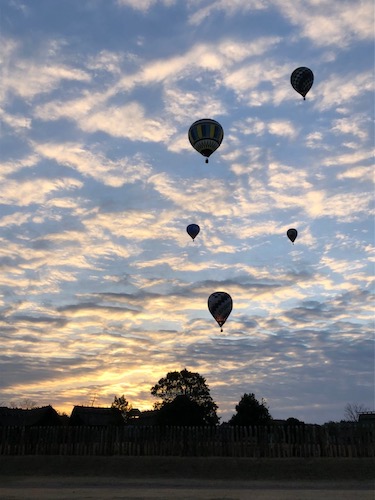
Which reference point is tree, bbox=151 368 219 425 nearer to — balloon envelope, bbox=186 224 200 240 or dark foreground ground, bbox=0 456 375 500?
balloon envelope, bbox=186 224 200 240

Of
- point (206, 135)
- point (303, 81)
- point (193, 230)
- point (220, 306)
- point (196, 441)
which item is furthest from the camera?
point (193, 230)

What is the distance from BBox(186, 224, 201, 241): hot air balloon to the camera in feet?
131

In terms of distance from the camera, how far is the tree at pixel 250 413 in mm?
44484

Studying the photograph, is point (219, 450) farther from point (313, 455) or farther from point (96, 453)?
point (96, 453)

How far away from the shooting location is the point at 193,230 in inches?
1571

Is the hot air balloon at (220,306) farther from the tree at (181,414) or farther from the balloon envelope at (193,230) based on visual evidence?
the tree at (181,414)

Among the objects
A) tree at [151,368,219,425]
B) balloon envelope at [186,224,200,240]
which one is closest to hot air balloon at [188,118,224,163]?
balloon envelope at [186,224,200,240]

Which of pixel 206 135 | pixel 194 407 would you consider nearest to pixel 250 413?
pixel 194 407

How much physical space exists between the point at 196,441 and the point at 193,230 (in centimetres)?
1715

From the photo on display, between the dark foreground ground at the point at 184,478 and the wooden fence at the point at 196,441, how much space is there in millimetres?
1672

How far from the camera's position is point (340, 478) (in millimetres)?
21016

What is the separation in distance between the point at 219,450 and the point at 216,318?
10.3m

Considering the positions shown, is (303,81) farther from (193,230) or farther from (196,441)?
(196,441)

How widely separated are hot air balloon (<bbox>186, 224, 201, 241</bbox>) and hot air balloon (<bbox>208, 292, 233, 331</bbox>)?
6054 millimetres
